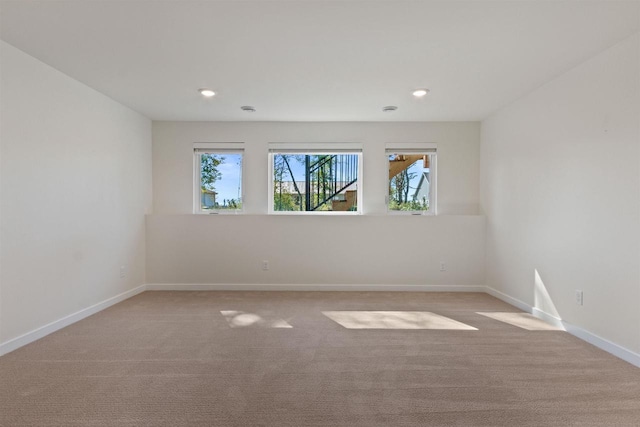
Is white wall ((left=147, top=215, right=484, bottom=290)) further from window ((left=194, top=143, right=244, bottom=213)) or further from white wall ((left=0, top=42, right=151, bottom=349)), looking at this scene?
white wall ((left=0, top=42, right=151, bottom=349))

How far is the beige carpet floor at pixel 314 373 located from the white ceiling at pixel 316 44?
2.32 meters

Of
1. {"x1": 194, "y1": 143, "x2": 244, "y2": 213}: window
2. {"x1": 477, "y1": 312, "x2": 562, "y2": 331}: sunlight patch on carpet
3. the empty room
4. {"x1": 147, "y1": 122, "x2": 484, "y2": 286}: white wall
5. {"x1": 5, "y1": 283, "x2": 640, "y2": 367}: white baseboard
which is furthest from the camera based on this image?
{"x1": 194, "y1": 143, "x2": 244, "y2": 213}: window

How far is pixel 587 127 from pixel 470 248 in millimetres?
2074

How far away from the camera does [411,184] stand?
461cm

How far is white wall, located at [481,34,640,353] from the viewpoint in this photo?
2.32 meters

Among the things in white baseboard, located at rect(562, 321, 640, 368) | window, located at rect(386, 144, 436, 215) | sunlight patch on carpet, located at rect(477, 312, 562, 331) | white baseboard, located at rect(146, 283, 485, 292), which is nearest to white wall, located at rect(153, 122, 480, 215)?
window, located at rect(386, 144, 436, 215)

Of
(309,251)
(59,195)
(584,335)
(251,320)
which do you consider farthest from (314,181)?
(584,335)

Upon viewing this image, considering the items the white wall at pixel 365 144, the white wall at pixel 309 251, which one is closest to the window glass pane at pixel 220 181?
the white wall at pixel 365 144

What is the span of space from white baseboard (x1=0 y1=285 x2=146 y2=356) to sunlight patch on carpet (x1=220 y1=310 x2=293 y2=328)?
135 centimetres

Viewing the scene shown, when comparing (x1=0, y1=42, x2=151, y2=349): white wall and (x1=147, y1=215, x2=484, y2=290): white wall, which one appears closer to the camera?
(x1=0, y1=42, x2=151, y2=349): white wall

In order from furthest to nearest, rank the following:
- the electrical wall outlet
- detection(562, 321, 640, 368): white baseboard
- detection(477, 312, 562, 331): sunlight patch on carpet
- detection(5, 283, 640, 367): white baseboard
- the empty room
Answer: detection(477, 312, 562, 331): sunlight patch on carpet < the electrical wall outlet < detection(5, 283, 640, 367): white baseboard < detection(562, 321, 640, 368): white baseboard < the empty room

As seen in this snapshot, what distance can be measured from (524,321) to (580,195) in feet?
4.30

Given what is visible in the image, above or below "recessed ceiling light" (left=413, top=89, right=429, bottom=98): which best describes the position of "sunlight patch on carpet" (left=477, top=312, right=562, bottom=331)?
below

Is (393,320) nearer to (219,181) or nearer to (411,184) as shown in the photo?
(411,184)
